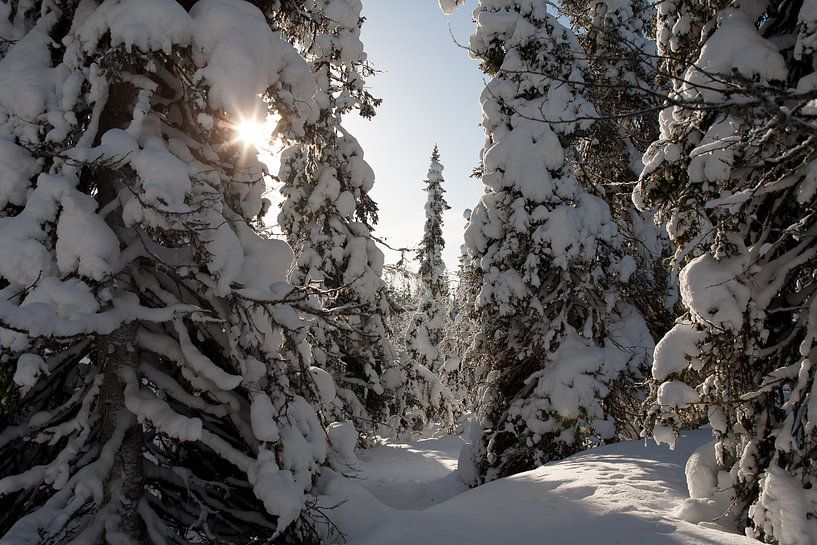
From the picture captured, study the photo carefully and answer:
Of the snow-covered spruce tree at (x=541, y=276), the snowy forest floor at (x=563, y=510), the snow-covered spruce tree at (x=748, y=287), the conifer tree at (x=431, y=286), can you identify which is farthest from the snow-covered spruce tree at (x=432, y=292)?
the snow-covered spruce tree at (x=748, y=287)

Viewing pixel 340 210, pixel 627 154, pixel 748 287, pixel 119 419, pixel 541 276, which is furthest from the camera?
pixel 340 210

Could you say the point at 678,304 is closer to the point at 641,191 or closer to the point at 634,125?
the point at 634,125

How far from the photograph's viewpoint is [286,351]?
518cm

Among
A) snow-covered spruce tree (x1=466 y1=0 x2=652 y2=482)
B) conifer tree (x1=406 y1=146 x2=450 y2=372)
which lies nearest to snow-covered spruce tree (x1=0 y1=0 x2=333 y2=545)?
snow-covered spruce tree (x1=466 y1=0 x2=652 y2=482)

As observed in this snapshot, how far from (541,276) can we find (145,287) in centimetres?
768

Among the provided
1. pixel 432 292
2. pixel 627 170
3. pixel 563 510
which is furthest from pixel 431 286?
pixel 563 510

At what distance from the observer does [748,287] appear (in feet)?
14.4

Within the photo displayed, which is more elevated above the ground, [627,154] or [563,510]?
[627,154]

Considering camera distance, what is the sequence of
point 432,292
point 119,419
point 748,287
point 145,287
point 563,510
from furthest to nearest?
point 432,292, point 563,510, point 145,287, point 119,419, point 748,287

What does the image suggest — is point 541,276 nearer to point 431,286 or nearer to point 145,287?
point 145,287

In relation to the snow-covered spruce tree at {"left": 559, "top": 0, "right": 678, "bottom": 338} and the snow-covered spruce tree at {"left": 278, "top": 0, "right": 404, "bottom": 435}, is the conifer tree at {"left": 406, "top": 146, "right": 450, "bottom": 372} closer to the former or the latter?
the snow-covered spruce tree at {"left": 278, "top": 0, "right": 404, "bottom": 435}

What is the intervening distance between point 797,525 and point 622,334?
681cm

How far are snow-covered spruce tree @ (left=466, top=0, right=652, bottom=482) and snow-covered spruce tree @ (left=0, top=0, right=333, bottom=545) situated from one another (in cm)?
593

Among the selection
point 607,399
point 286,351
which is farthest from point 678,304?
point 286,351
